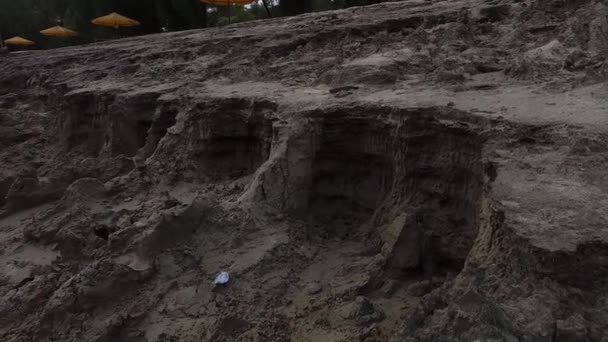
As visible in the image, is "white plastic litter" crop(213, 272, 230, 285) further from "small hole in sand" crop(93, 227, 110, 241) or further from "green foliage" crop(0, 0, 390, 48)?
"green foliage" crop(0, 0, 390, 48)

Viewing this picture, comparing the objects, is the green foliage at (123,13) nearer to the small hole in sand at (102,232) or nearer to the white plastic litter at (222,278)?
the small hole in sand at (102,232)

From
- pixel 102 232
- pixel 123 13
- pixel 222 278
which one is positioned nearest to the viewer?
pixel 222 278

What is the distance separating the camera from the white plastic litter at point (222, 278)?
12.6 feet

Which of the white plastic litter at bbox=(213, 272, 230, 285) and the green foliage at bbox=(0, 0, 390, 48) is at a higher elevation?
the green foliage at bbox=(0, 0, 390, 48)

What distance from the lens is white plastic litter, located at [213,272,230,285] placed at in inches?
151

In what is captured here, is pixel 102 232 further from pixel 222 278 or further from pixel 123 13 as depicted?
pixel 123 13

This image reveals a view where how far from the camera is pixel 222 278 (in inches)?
152

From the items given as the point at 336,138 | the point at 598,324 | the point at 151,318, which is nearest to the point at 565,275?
the point at 598,324

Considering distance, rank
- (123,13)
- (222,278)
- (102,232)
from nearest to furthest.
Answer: (222,278)
(102,232)
(123,13)

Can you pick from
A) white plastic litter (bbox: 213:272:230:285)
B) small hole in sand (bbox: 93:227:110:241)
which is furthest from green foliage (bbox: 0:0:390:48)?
white plastic litter (bbox: 213:272:230:285)

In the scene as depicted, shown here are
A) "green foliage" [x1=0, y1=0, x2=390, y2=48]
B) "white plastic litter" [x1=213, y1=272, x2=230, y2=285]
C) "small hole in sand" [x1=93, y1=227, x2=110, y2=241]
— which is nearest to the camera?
"white plastic litter" [x1=213, y1=272, x2=230, y2=285]

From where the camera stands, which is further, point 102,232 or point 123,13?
point 123,13

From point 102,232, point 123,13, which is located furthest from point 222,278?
point 123,13

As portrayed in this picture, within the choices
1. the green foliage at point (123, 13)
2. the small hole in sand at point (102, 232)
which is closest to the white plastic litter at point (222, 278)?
Result: the small hole in sand at point (102, 232)
